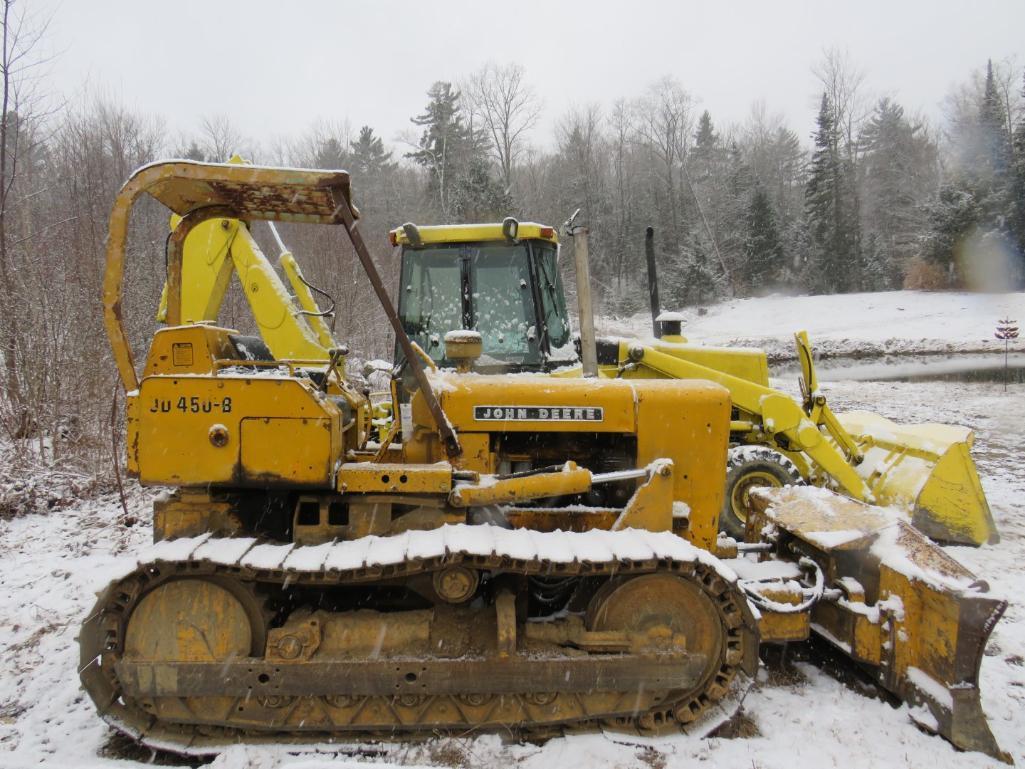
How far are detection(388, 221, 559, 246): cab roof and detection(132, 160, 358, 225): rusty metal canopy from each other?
5.28 feet

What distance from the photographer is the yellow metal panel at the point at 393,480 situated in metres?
3.23

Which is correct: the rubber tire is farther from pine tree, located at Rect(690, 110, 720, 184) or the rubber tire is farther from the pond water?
pine tree, located at Rect(690, 110, 720, 184)

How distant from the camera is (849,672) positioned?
3639 millimetres

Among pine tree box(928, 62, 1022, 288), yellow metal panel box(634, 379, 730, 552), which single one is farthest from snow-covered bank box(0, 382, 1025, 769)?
pine tree box(928, 62, 1022, 288)

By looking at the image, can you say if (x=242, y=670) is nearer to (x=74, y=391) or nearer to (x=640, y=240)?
(x=74, y=391)

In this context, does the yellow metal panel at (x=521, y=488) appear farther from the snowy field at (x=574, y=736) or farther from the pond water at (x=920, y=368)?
the pond water at (x=920, y=368)

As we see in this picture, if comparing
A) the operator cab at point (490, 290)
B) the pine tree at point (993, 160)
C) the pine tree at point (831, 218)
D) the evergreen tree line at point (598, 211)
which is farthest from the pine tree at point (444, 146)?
the operator cab at point (490, 290)

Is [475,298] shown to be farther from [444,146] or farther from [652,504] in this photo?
[444,146]

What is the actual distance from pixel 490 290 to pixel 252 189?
2.23 metres

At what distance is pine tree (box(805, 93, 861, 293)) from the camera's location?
123 feet

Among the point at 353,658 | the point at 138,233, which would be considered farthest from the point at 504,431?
the point at 138,233

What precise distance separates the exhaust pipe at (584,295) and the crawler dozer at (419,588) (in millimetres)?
416

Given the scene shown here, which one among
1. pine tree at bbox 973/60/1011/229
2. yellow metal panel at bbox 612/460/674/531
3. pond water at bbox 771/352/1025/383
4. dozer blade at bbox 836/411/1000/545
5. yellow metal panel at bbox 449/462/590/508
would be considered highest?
pine tree at bbox 973/60/1011/229

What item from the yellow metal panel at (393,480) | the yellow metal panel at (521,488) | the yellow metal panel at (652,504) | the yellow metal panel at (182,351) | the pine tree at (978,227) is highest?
the pine tree at (978,227)
